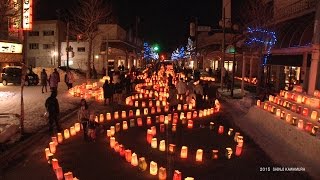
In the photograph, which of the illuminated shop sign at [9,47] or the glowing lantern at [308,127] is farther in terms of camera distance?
the illuminated shop sign at [9,47]

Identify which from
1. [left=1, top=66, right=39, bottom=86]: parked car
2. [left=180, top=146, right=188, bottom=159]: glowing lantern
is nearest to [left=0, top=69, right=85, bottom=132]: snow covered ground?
[left=180, top=146, right=188, bottom=159]: glowing lantern

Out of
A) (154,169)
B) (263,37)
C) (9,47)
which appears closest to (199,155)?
(154,169)

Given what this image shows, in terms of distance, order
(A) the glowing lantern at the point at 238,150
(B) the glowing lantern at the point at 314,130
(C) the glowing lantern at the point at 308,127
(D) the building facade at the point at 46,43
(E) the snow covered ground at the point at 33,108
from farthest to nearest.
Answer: (D) the building facade at the point at 46,43 → (E) the snow covered ground at the point at 33,108 → (C) the glowing lantern at the point at 308,127 → (A) the glowing lantern at the point at 238,150 → (B) the glowing lantern at the point at 314,130

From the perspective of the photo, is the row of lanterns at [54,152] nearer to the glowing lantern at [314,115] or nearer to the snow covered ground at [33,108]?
the snow covered ground at [33,108]

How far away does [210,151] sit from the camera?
995 cm

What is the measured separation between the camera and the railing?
19047 millimetres

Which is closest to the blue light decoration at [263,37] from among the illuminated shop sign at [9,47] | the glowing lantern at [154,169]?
the glowing lantern at [154,169]

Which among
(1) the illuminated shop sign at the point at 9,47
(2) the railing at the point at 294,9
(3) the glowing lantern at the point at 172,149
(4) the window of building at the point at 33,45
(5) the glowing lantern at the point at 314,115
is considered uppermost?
(2) the railing at the point at 294,9

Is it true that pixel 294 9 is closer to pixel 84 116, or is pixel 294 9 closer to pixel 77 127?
pixel 77 127

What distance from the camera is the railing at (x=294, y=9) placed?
1905 centimetres

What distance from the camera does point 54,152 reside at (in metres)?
9.67

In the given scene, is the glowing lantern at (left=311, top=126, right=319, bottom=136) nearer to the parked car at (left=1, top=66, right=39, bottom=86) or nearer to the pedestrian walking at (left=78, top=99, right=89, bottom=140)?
the pedestrian walking at (left=78, top=99, right=89, bottom=140)

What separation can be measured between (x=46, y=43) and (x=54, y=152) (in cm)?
4844

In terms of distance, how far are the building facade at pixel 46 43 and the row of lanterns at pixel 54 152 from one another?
44398 mm
